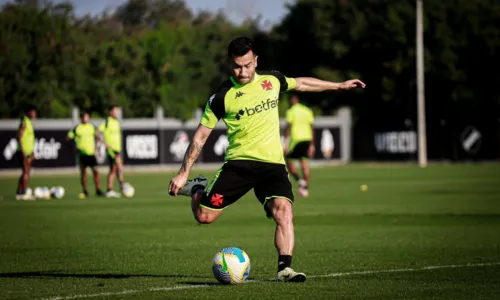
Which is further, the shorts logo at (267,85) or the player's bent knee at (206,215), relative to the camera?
the player's bent knee at (206,215)

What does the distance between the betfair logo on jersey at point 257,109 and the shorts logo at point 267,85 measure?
0.39 feet

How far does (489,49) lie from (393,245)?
4404cm

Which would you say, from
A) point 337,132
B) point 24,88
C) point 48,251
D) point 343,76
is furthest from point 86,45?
point 48,251

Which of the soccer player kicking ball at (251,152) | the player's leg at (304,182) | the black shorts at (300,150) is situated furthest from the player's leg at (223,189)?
the black shorts at (300,150)

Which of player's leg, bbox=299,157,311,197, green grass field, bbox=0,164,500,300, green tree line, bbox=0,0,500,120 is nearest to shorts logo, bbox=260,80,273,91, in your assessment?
green grass field, bbox=0,164,500,300

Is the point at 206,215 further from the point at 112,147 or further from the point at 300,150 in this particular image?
the point at 112,147

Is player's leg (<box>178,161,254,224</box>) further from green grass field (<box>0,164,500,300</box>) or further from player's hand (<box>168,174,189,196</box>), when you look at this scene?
green grass field (<box>0,164,500,300</box>)

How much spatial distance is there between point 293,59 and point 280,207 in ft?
197

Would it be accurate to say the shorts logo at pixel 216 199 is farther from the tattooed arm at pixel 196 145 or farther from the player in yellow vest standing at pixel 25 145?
the player in yellow vest standing at pixel 25 145

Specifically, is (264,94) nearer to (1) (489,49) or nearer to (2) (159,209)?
(2) (159,209)

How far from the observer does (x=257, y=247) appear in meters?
13.6

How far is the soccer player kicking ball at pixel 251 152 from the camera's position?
32.5 ft

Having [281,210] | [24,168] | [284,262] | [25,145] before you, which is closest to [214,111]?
[281,210]

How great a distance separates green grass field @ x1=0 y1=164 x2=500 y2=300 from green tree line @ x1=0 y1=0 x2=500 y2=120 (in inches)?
1092
